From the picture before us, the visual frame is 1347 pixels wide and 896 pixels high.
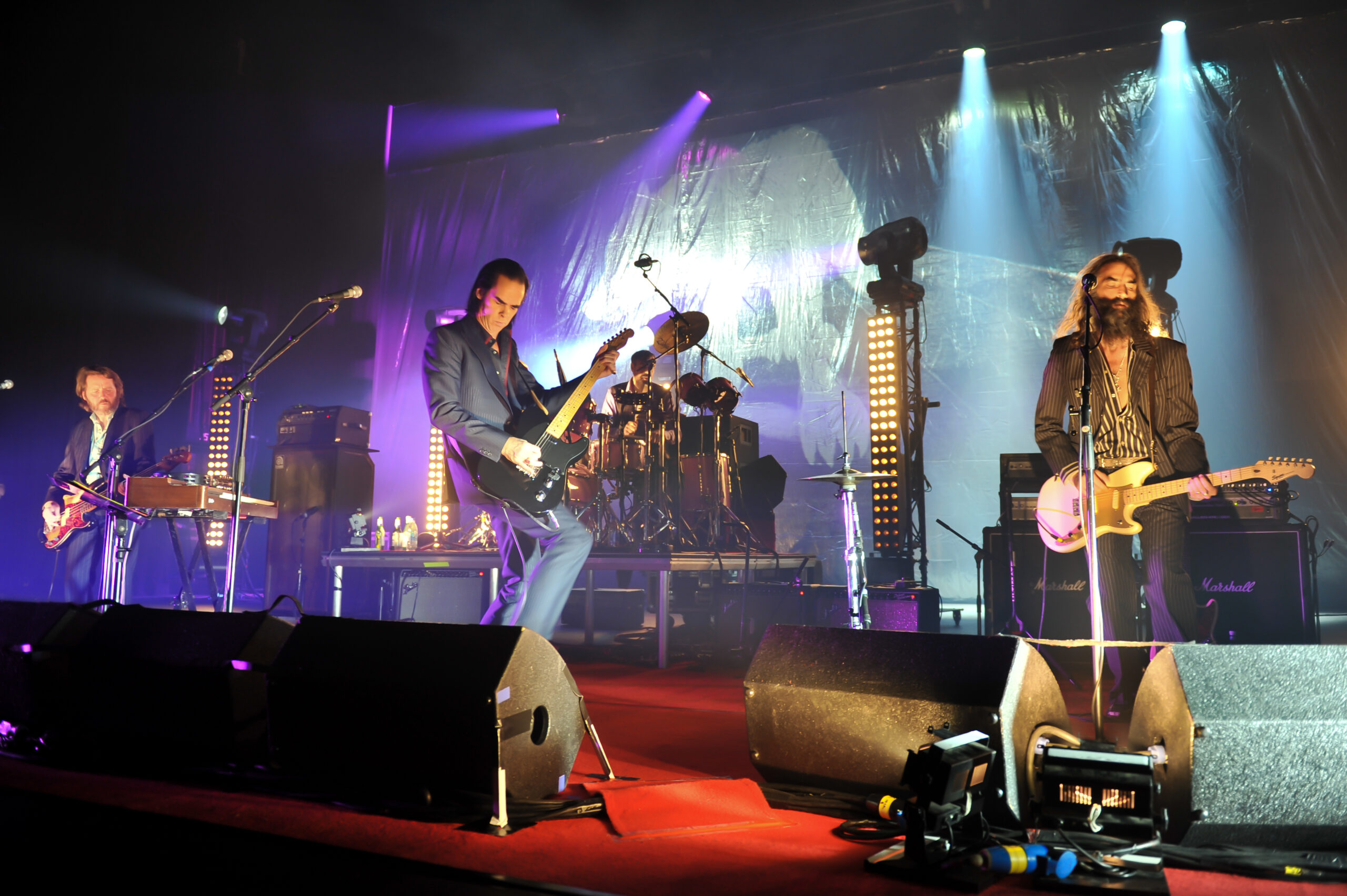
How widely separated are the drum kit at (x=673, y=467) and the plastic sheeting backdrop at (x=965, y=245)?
8.35 feet

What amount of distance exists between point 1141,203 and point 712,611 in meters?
6.50

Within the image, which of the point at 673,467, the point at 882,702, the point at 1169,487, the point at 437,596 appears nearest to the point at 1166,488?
the point at 1169,487

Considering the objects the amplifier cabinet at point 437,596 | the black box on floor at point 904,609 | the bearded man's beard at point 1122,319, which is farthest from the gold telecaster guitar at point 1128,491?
the amplifier cabinet at point 437,596

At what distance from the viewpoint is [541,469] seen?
3582 mm

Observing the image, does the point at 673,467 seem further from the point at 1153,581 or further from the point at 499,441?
the point at 1153,581

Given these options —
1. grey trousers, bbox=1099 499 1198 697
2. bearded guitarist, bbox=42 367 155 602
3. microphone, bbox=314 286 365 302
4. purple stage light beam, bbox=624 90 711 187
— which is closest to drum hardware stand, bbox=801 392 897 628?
grey trousers, bbox=1099 499 1198 697

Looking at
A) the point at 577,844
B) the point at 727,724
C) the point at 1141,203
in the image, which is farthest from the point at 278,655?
the point at 1141,203

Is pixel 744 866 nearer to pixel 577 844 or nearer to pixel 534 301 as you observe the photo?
pixel 577 844

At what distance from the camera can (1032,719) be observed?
1.97 meters

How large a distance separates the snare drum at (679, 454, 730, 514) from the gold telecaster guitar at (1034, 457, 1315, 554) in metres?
3.71

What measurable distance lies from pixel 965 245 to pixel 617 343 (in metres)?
6.22

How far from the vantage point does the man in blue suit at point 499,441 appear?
139 inches

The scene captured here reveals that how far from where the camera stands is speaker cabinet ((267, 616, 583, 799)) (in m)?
1.99

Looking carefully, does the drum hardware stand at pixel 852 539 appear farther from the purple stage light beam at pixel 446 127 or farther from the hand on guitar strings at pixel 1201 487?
the purple stage light beam at pixel 446 127
